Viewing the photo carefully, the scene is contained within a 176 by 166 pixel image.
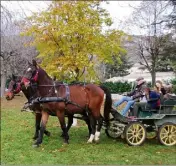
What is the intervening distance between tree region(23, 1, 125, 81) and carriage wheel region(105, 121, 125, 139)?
11.6 ft

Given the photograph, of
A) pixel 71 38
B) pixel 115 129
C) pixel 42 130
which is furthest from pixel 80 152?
pixel 71 38

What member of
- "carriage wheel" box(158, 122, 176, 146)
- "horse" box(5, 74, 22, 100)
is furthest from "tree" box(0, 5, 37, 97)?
"carriage wheel" box(158, 122, 176, 146)

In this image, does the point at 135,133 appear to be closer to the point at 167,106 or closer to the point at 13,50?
the point at 167,106

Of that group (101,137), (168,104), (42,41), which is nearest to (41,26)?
(42,41)

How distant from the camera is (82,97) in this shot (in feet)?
28.1

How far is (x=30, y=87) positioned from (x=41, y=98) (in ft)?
1.78

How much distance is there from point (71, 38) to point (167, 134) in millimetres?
5959

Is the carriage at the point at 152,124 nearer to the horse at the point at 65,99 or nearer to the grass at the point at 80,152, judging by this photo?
the grass at the point at 80,152

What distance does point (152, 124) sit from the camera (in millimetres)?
8516

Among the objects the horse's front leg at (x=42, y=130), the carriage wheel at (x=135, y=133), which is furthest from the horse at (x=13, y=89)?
the carriage wheel at (x=135, y=133)

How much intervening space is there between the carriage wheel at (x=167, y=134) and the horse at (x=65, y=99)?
1.58m

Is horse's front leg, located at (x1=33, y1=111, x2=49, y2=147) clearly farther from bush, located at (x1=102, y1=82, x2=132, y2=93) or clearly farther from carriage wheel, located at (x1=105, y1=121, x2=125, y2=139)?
bush, located at (x1=102, y1=82, x2=132, y2=93)

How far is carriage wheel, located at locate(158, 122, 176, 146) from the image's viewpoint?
809 centimetres

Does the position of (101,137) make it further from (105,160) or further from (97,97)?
(105,160)
